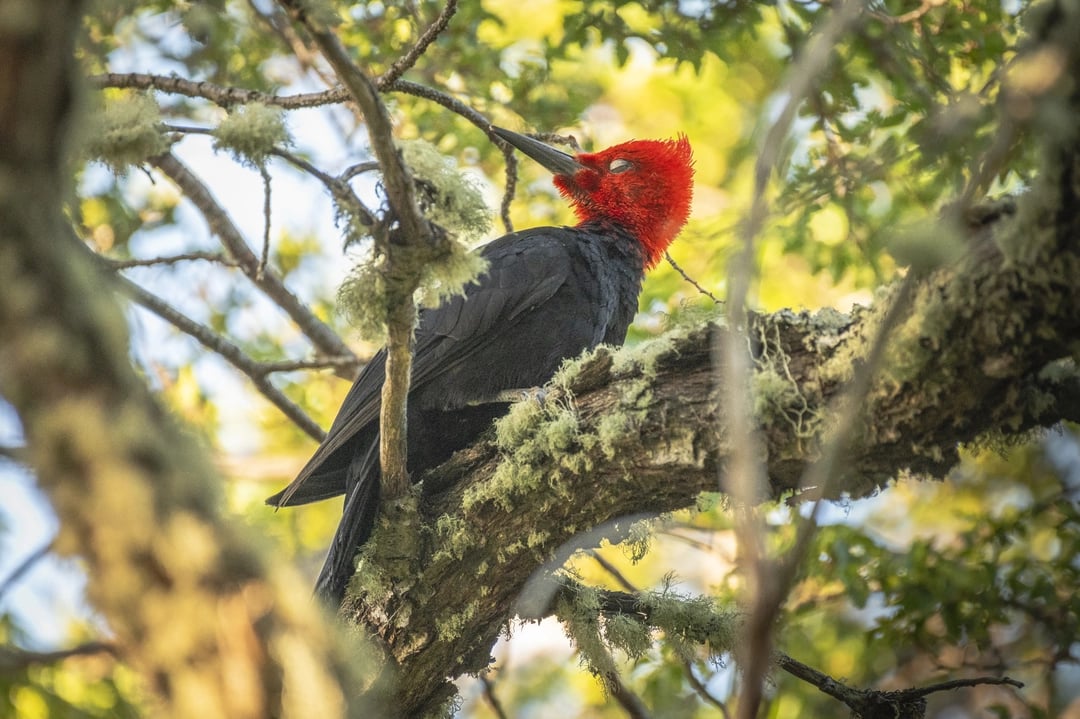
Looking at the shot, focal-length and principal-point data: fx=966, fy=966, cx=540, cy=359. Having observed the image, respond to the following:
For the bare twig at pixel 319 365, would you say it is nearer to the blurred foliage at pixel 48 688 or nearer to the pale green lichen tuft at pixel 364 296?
the blurred foliage at pixel 48 688

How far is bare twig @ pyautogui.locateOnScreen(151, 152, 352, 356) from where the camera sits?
4695mm

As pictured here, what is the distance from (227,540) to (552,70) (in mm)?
4208

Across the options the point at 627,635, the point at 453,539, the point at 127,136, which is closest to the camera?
the point at 127,136

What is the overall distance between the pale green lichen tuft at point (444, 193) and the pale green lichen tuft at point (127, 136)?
2.27 ft

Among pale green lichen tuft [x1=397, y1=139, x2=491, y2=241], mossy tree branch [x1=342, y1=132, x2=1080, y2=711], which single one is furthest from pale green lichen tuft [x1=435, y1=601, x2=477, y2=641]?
pale green lichen tuft [x1=397, y1=139, x2=491, y2=241]

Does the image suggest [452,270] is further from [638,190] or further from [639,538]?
[638,190]

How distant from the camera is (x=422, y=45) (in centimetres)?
302

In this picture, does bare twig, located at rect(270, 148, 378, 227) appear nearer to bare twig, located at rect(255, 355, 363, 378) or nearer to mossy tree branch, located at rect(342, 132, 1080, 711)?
mossy tree branch, located at rect(342, 132, 1080, 711)

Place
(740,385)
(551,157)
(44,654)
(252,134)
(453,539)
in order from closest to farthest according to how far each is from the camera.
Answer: (44,654), (740,385), (252,134), (453,539), (551,157)

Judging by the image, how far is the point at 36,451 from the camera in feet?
4.47

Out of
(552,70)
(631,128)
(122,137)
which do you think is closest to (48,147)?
(122,137)

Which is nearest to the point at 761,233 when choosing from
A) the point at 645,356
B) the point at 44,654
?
the point at 645,356

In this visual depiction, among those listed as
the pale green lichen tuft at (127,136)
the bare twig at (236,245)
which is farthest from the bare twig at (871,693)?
the bare twig at (236,245)

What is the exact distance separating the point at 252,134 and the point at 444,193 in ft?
1.61
